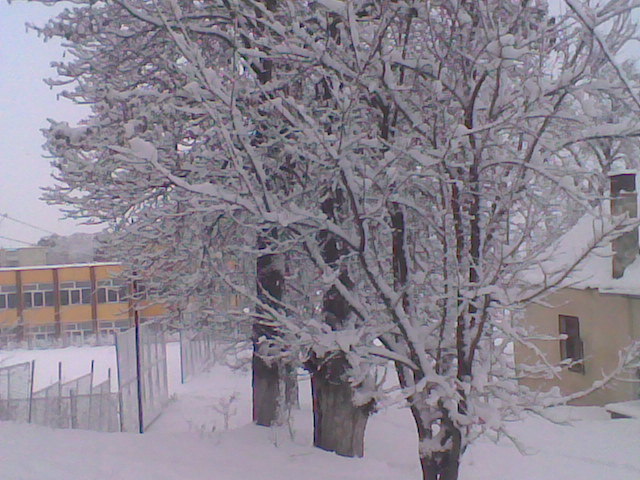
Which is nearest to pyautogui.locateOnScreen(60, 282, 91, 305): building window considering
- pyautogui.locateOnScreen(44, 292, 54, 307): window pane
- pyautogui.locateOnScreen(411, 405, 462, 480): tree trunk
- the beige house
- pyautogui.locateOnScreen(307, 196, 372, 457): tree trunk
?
pyautogui.locateOnScreen(44, 292, 54, 307): window pane

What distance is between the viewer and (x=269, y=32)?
4.73 metres

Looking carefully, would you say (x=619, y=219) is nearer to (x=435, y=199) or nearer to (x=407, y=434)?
(x=435, y=199)

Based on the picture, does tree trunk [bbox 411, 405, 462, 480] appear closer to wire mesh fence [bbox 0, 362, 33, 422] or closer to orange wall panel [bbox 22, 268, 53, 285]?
wire mesh fence [bbox 0, 362, 33, 422]

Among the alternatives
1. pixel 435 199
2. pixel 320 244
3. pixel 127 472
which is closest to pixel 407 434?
pixel 320 244

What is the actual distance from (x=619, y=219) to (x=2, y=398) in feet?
34.2

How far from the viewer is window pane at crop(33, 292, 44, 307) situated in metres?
30.4

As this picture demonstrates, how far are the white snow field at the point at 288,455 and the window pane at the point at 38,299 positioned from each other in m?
25.4

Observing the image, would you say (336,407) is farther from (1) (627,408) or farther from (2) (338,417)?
(1) (627,408)

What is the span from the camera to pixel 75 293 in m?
31.2

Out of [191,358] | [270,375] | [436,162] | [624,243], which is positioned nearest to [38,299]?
[191,358]

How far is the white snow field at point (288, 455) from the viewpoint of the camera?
5.10 m

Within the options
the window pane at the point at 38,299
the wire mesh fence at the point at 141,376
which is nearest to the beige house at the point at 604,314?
the wire mesh fence at the point at 141,376

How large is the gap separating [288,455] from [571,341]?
30.4 ft

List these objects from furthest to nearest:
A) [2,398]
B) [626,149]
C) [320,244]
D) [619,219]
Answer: [2,398]
[320,244]
[626,149]
[619,219]
